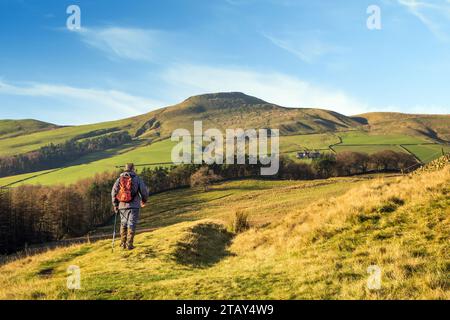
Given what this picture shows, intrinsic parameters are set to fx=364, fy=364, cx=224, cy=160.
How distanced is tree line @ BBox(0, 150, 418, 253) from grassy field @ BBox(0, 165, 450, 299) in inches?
764

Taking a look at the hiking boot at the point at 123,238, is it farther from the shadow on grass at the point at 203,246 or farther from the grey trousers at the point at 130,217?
the shadow on grass at the point at 203,246

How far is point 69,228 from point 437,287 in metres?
77.6

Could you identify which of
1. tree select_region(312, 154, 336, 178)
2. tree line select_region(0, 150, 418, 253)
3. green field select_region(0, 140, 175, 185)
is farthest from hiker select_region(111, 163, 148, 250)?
green field select_region(0, 140, 175, 185)

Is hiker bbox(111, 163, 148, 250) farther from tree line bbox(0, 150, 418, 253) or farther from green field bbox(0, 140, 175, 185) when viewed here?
green field bbox(0, 140, 175, 185)

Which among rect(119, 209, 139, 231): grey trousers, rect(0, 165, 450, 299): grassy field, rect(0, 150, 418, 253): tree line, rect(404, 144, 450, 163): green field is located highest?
rect(404, 144, 450, 163): green field

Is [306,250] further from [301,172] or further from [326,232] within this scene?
[301,172]

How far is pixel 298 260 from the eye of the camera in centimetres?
1284

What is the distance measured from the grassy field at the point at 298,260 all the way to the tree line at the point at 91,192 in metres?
19.4

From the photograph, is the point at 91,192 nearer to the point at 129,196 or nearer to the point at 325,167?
the point at 325,167

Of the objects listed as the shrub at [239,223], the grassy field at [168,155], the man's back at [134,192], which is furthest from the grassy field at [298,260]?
the grassy field at [168,155]

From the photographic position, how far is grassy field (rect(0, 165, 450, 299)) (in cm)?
925

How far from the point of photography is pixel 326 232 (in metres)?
15.8

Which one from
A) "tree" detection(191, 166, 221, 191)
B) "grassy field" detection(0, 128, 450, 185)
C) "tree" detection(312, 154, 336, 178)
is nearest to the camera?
"tree" detection(191, 166, 221, 191)
